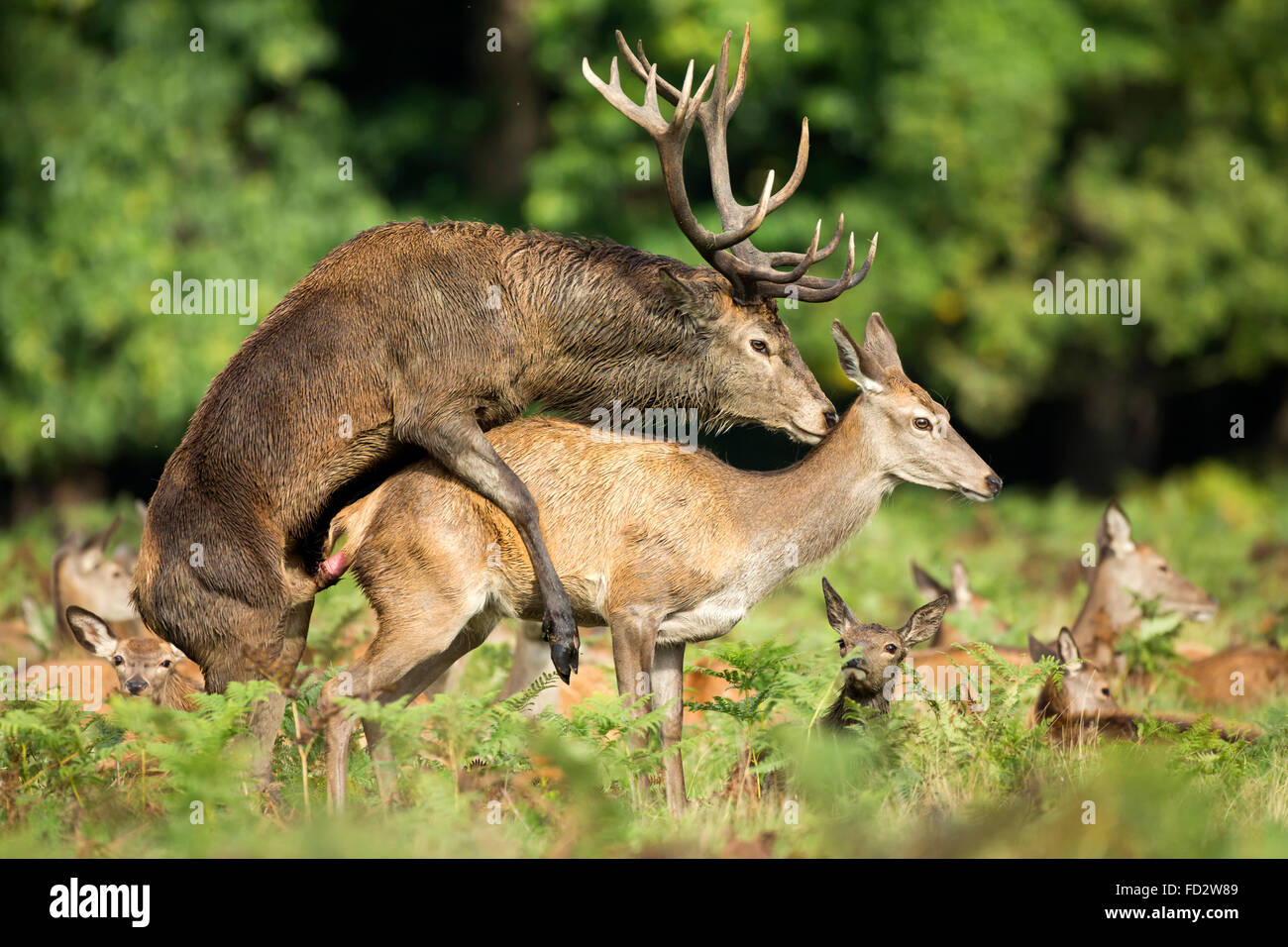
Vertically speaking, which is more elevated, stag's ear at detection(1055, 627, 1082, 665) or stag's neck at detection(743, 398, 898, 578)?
stag's neck at detection(743, 398, 898, 578)

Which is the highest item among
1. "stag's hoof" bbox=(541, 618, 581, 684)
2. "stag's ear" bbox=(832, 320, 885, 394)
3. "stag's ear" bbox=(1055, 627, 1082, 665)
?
"stag's ear" bbox=(832, 320, 885, 394)

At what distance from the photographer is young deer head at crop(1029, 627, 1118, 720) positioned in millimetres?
8406

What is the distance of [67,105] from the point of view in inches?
713


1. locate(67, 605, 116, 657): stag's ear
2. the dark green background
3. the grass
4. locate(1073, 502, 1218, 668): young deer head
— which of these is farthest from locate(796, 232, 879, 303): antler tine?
the dark green background

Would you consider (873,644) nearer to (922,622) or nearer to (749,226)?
(922,622)

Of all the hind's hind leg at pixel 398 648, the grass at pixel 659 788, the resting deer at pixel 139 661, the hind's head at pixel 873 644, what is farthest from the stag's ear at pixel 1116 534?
the resting deer at pixel 139 661

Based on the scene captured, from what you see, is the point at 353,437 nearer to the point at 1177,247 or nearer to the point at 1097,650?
the point at 1097,650

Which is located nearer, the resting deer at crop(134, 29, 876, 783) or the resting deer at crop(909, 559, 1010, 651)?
the resting deer at crop(134, 29, 876, 783)

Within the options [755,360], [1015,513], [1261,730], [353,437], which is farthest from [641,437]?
[1015,513]

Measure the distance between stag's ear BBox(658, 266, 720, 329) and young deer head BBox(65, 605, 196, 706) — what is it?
10.2ft

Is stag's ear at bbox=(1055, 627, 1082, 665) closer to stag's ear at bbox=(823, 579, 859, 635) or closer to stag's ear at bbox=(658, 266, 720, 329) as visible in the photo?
stag's ear at bbox=(823, 579, 859, 635)

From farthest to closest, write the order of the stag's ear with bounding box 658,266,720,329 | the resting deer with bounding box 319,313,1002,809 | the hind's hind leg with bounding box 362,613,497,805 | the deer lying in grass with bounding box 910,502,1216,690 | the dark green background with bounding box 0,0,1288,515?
the dark green background with bounding box 0,0,1288,515 → the deer lying in grass with bounding box 910,502,1216,690 → the stag's ear with bounding box 658,266,720,329 → the resting deer with bounding box 319,313,1002,809 → the hind's hind leg with bounding box 362,613,497,805

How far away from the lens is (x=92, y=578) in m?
11.1

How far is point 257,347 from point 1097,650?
5.46 m
